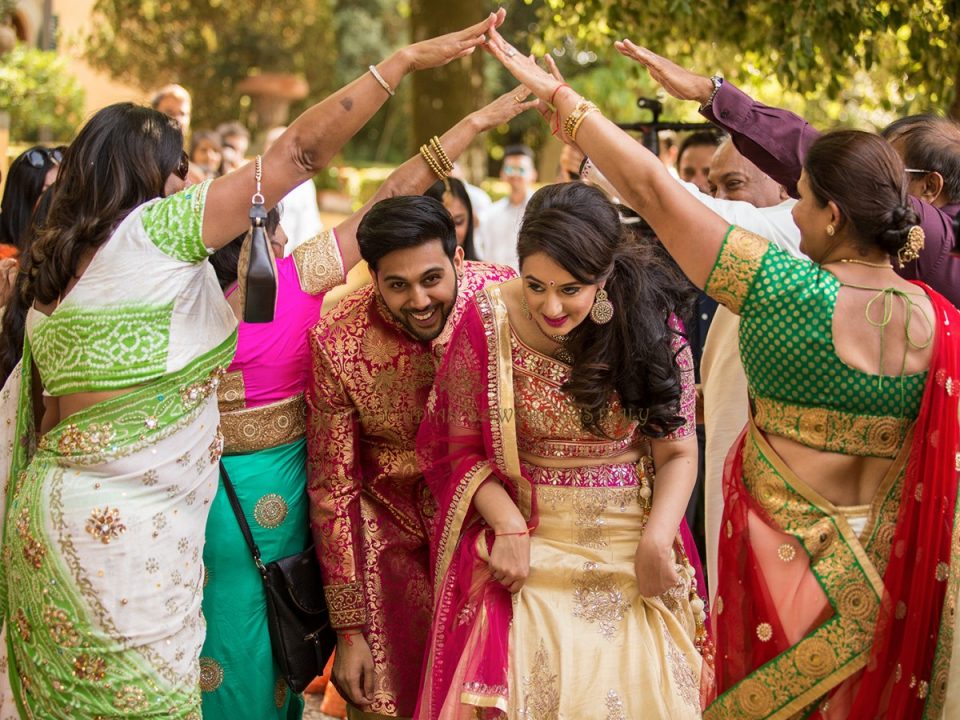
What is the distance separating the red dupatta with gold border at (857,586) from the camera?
2.39 meters

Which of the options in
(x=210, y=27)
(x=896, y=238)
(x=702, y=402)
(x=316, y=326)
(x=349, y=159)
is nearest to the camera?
(x=896, y=238)

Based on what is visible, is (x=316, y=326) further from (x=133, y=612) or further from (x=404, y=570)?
(x=133, y=612)

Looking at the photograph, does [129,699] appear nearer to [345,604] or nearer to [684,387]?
[345,604]

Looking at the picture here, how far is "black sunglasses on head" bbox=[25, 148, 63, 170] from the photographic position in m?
4.09

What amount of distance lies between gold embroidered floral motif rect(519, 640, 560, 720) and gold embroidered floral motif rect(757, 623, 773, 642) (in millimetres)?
551

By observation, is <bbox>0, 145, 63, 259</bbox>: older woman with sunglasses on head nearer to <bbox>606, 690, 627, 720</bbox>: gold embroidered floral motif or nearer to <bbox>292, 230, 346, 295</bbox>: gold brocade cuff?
<bbox>292, 230, 346, 295</bbox>: gold brocade cuff

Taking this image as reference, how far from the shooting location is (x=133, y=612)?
266 cm

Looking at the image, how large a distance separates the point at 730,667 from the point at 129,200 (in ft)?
5.76

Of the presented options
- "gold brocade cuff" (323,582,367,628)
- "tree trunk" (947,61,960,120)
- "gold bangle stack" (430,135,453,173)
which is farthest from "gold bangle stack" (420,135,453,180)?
"tree trunk" (947,61,960,120)

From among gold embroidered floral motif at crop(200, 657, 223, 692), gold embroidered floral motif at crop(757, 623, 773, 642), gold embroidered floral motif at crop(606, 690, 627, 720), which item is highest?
gold embroidered floral motif at crop(757, 623, 773, 642)

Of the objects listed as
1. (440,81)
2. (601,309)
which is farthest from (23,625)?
(440,81)

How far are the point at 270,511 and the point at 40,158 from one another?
1.70m

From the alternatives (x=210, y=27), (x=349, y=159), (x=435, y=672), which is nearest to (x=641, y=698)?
(x=435, y=672)

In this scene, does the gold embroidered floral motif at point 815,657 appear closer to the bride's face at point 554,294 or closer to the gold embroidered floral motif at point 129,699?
the bride's face at point 554,294
